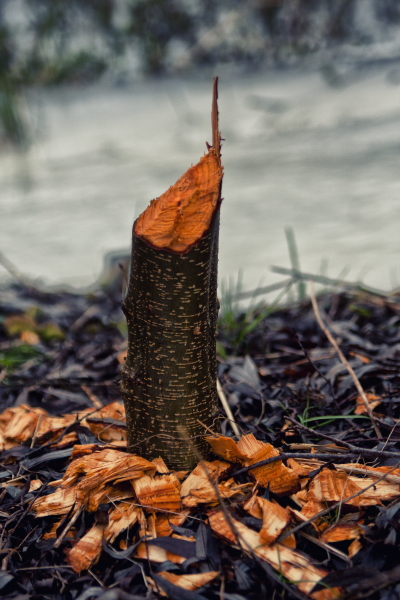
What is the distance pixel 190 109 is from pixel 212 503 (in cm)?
505

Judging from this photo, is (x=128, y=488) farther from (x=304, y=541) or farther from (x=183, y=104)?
(x=183, y=104)

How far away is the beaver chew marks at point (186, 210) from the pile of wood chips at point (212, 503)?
0.36 metres

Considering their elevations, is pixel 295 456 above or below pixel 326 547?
above

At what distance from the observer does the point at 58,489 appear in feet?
3.26

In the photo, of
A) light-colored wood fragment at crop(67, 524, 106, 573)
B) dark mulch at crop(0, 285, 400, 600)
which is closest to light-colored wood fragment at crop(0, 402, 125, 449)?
dark mulch at crop(0, 285, 400, 600)

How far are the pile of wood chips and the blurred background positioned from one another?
9.25 ft

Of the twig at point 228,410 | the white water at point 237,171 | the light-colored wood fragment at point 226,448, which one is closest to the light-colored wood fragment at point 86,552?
the light-colored wood fragment at point 226,448

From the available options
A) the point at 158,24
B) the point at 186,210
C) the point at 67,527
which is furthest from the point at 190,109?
the point at 67,527

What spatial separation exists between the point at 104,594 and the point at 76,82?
5601 millimetres

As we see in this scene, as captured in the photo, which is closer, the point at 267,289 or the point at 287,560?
the point at 287,560

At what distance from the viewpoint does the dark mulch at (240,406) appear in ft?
2.65

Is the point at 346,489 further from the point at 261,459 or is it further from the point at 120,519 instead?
the point at 120,519

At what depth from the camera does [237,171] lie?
4590 millimetres

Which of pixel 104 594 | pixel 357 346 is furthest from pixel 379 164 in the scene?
pixel 104 594
